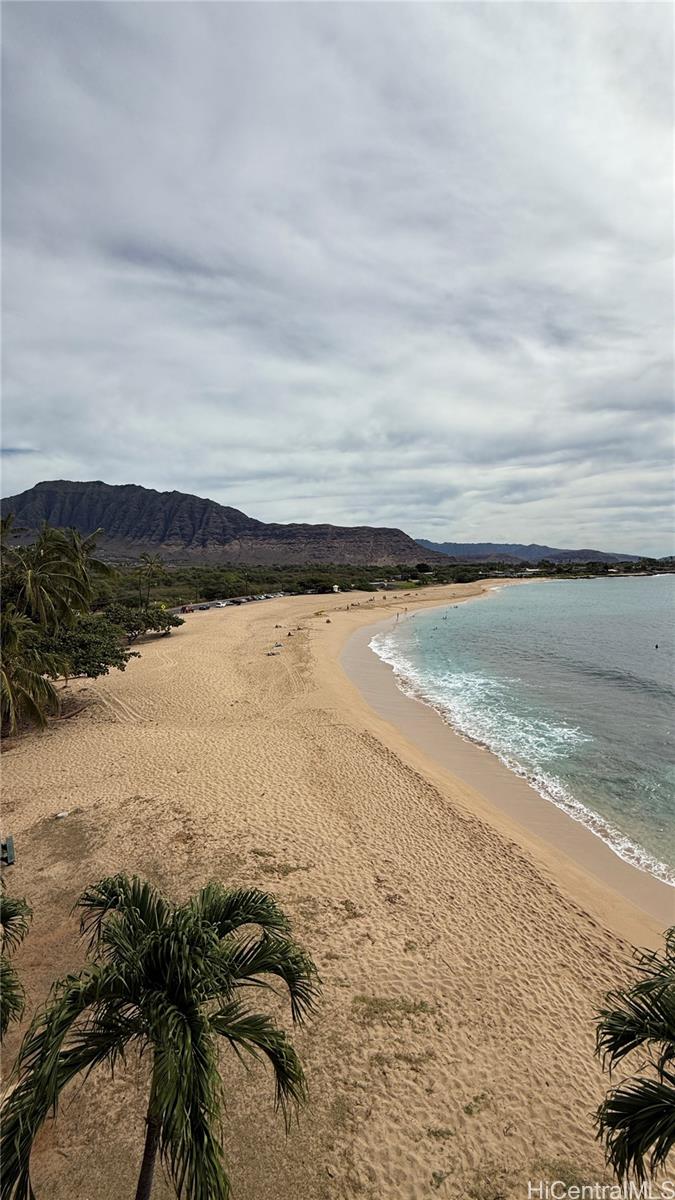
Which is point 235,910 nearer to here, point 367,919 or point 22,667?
point 367,919

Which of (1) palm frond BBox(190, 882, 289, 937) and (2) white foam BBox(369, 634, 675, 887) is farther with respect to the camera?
(2) white foam BBox(369, 634, 675, 887)

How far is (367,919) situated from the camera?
959 centimetres

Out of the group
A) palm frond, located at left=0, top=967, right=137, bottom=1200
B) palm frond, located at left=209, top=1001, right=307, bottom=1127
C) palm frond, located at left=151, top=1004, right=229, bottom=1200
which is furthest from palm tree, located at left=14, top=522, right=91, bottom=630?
palm frond, located at left=151, top=1004, right=229, bottom=1200

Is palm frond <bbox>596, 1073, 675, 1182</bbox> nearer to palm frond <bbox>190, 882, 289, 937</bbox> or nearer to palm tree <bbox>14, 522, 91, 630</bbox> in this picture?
palm frond <bbox>190, 882, 289, 937</bbox>

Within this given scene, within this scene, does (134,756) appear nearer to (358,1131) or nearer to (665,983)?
(358,1131)

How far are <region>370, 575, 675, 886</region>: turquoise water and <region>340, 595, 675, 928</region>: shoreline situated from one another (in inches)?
18.3

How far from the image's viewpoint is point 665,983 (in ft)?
13.5

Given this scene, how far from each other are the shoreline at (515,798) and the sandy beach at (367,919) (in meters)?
0.09

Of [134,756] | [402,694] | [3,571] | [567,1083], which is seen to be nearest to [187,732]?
[134,756]

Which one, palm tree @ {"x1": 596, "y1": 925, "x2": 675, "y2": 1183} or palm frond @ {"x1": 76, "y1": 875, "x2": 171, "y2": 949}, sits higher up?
palm frond @ {"x1": 76, "y1": 875, "x2": 171, "y2": 949}

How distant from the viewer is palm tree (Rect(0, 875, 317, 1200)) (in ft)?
11.0

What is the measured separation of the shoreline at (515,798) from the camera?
11672 mm

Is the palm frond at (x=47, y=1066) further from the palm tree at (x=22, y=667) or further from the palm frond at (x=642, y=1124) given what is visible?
the palm tree at (x=22, y=667)

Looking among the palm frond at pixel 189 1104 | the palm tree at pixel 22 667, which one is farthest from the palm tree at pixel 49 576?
the palm frond at pixel 189 1104
